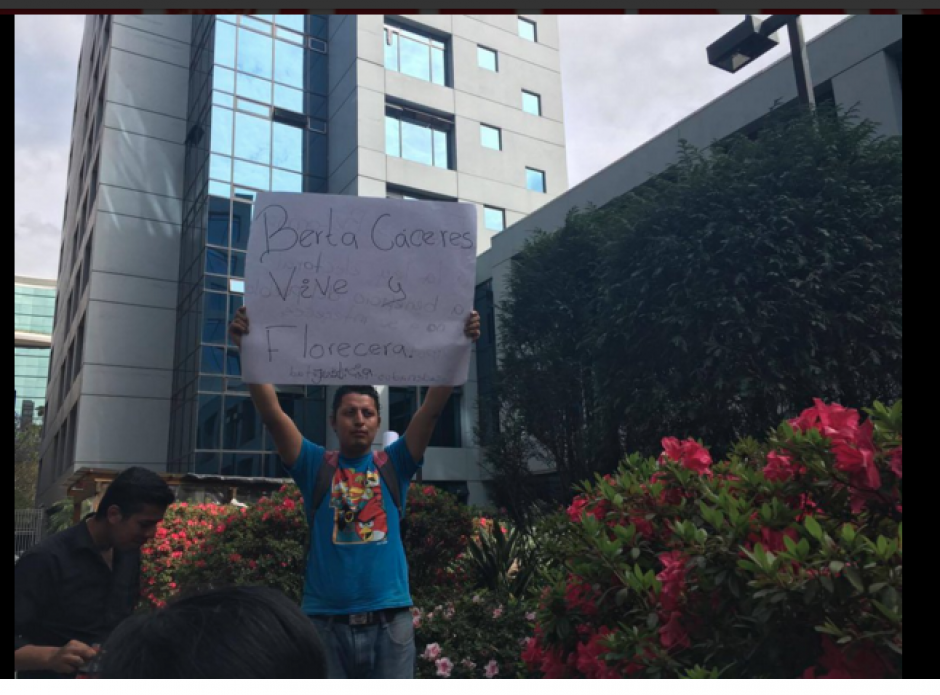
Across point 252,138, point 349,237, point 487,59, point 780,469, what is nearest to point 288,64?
point 252,138

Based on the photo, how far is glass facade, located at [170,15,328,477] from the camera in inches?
842

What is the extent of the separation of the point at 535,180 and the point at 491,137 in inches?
82.1

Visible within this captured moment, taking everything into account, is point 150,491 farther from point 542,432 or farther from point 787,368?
point 542,432

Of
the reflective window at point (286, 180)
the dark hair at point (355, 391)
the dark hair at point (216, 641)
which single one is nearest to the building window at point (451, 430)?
the reflective window at point (286, 180)

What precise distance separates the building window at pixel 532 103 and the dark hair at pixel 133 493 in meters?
25.1

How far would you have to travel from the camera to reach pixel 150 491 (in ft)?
8.71

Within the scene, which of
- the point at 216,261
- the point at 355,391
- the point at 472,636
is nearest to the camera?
the point at 355,391

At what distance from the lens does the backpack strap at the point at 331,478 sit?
2848 millimetres

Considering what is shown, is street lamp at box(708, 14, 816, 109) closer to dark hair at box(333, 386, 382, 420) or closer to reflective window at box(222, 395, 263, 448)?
dark hair at box(333, 386, 382, 420)

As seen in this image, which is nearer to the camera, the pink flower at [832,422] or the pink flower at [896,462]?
the pink flower at [896,462]

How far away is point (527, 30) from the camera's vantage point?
27172mm

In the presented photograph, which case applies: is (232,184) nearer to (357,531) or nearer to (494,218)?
(494,218)

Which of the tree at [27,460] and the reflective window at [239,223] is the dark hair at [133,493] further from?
the tree at [27,460]

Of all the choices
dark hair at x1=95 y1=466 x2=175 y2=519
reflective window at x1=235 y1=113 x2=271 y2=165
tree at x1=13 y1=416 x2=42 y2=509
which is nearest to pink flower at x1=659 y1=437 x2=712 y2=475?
dark hair at x1=95 y1=466 x2=175 y2=519
